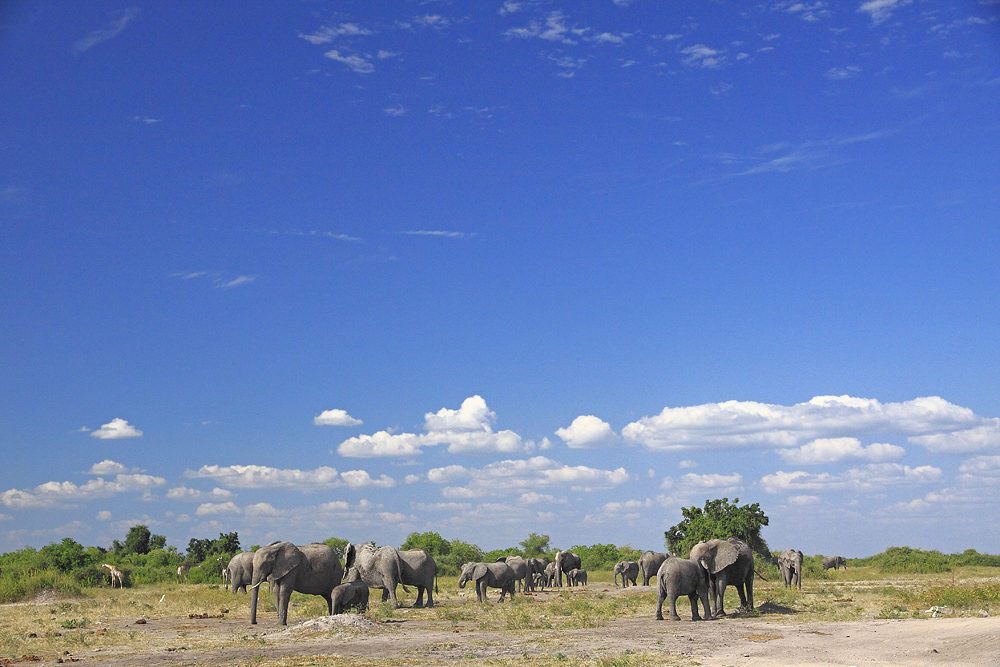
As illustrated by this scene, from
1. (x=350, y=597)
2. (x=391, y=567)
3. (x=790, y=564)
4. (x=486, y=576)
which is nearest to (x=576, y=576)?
(x=790, y=564)

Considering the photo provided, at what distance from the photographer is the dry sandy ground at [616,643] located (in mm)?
18359

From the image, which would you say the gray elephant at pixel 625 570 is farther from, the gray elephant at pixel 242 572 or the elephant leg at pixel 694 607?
the gray elephant at pixel 242 572

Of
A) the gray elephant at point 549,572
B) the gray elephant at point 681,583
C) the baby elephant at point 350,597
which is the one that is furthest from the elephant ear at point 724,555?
the gray elephant at point 549,572


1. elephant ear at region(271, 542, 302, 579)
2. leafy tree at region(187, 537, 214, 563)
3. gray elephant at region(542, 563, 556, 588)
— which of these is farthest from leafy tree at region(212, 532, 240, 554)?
elephant ear at region(271, 542, 302, 579)

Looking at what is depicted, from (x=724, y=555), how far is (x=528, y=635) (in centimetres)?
840

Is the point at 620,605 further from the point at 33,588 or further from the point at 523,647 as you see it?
the point at 33,588

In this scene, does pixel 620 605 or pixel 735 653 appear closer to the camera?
pixel 735 653

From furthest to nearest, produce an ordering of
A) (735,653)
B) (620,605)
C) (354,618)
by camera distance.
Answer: (620,605), (354,618), (735,653)

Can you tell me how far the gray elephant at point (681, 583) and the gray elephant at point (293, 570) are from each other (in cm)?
1143

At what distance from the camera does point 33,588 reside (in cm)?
4597

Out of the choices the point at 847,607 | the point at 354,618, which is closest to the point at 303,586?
the point at 354,618

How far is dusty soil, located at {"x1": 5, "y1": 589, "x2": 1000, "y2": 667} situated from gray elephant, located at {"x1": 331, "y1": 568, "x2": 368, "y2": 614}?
1420 mm

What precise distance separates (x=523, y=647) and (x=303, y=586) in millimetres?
10103

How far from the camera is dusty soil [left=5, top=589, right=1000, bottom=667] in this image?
1841 centimetres
